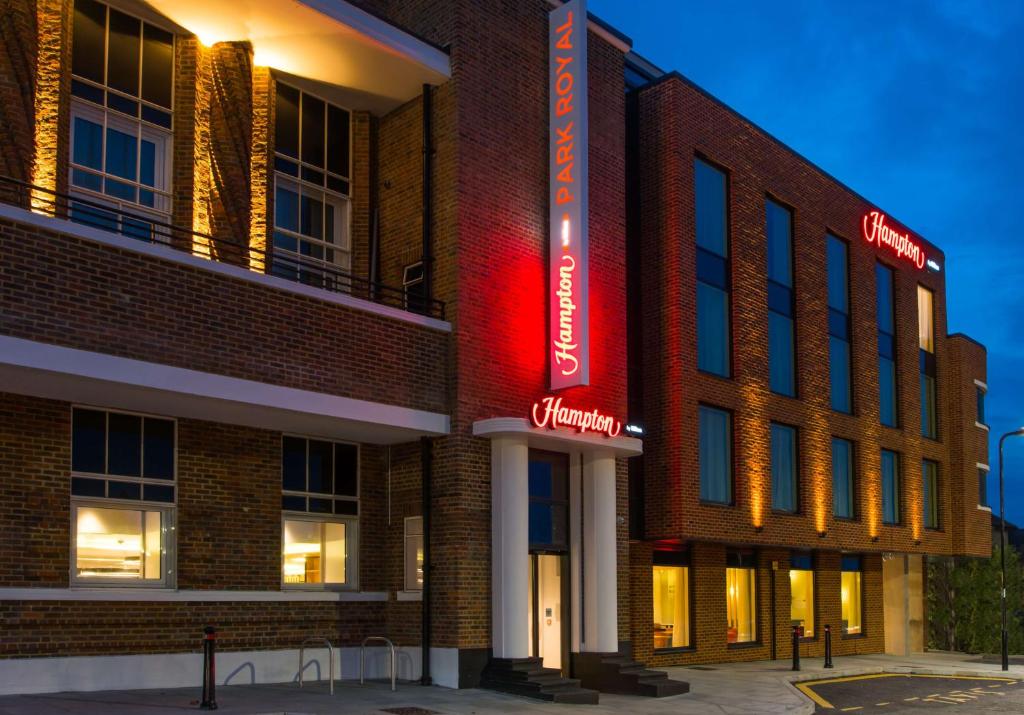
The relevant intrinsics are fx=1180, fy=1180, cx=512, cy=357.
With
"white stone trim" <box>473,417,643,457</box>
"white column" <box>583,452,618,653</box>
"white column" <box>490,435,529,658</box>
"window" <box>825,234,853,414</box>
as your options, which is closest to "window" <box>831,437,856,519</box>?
"window" <box>825,234,853,414</box>

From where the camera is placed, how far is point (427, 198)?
21547 millimetres

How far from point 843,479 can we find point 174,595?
22.1m

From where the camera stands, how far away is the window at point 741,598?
30.9 m

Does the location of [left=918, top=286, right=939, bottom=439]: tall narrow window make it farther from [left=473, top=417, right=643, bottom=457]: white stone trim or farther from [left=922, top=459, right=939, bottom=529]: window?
[left=473, top=417, right=643, bottom=457]: white stone trim

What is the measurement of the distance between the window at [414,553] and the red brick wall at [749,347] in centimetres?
772

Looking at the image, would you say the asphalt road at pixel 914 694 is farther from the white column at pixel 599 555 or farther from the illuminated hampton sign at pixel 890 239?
the illuminated hampton sign at pixel 890 239

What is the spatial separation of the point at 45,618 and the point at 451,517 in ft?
22.5

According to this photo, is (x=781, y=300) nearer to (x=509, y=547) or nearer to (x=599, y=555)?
(x=599, y=555)

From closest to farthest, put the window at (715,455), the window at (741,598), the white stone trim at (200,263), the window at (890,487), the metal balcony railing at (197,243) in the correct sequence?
the white stone trim at (200,263) → the metal balcony railing at (197,243) → the window at (715,455) → the window at (741,598) → the window at (890,487)

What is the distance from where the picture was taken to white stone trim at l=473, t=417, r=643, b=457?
20.4 metres

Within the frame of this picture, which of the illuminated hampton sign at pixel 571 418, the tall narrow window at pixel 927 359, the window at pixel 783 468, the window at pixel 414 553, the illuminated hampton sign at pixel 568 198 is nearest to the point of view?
the illuminated hampton sign at pixel 571 418

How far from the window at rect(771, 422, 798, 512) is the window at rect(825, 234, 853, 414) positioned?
3139 mm

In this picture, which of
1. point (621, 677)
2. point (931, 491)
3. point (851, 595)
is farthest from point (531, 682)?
point (931, 491)

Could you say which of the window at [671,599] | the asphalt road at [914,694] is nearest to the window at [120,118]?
the asphalt road at [914,694]
